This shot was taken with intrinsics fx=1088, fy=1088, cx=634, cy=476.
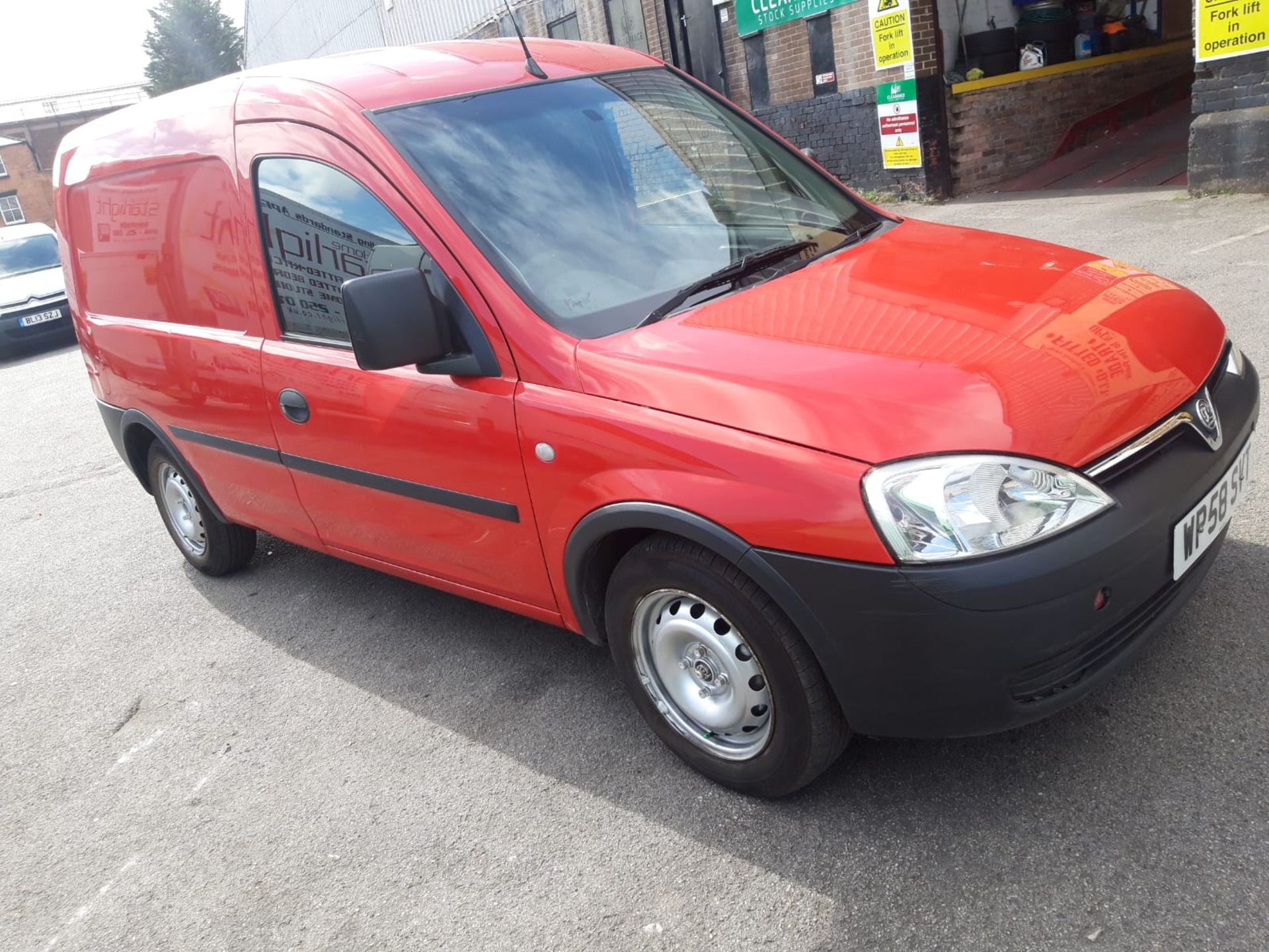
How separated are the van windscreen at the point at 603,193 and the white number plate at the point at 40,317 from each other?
48.7 ft

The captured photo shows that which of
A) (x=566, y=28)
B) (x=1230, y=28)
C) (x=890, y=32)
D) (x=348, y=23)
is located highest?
(x=348, y=23)

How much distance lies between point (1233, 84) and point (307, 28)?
2935cm

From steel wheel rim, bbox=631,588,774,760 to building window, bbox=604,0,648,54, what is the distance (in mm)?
14540

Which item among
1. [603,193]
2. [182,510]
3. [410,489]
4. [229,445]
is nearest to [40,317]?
[182,510]

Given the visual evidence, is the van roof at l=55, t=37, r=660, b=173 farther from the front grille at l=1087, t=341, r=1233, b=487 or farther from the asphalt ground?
the front grille at l=1087, t=341, r=1233, b=487

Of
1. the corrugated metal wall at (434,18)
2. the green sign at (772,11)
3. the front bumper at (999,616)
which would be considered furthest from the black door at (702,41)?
the front bumper at (999,616)

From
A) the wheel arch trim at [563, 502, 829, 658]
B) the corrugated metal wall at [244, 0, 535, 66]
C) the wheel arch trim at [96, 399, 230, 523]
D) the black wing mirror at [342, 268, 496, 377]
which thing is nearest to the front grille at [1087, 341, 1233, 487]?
the wheel arch trim at [563, 502, 829, 658]

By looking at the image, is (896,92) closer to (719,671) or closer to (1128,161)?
(1128,161)

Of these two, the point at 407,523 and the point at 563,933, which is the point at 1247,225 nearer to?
the point at 407,523

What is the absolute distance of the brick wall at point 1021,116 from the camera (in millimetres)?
12172

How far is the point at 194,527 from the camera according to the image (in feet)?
16.8

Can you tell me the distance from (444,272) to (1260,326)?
172 inches

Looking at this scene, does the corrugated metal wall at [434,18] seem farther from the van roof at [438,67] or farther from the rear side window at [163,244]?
the van roof at [438,67]

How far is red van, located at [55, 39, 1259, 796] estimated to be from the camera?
91.4 inches
